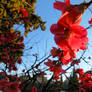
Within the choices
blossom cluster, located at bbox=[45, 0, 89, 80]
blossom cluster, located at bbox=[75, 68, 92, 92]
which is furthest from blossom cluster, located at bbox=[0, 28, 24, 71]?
blossom cluster, located at bbox=[45, 0, 89, 80]

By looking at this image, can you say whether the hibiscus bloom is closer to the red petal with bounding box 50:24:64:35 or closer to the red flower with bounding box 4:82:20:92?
the red petal with bounding box 50:24:64:35

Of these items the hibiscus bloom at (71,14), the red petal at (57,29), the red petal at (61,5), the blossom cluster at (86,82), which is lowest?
the blossom cluster at (86,82)

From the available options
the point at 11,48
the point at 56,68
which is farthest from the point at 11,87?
the point at 11,48

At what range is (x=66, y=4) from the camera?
0.32m

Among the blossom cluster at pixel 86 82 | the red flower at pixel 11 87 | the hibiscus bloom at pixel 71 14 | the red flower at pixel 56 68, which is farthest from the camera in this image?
the blossom cluster at pixel 86 82

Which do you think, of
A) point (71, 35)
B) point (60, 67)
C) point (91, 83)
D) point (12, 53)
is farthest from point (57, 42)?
point (12, 53)

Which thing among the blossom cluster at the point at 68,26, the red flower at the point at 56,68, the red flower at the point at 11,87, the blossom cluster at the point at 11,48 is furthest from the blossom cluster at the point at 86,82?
the blossom cluster at the point at 11,48

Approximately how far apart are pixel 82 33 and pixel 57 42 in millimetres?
75

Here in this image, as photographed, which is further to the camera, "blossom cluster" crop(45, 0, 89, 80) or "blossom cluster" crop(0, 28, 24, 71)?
"blossom cluster" crop(0, 28, 24, 71)

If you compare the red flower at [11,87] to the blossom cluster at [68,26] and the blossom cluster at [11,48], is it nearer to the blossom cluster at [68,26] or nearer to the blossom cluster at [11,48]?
the blossom cluster at [68,26]

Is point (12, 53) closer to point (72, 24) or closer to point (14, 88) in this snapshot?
point (14, 88)

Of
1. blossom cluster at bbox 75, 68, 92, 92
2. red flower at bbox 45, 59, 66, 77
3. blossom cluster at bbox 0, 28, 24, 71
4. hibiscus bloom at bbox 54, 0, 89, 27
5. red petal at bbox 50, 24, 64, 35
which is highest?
blossom cluster at bbox 0, 28, 24, 71

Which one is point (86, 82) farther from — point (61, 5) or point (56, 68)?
point (61, 5)

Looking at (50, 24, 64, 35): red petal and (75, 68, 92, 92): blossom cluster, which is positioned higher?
(50, 24, 64, 35): red petal
